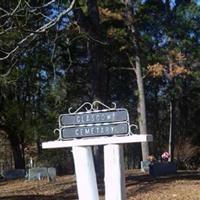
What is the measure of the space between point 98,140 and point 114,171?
0.49m

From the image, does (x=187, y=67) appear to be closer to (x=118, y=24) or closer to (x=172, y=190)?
(x=118, y=24)

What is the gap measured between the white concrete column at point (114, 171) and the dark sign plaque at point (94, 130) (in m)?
0.22

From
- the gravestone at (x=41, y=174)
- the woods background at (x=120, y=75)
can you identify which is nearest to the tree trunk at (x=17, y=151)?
the woods background at (x=120, y=75)

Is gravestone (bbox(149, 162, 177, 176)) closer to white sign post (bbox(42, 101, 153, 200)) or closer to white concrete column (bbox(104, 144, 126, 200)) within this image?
white sign post (bbox(42, 101, 153, 200))

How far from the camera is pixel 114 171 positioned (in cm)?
870

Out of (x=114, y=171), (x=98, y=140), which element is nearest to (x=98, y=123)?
(x=98, y=140)

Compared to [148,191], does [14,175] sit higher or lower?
higher

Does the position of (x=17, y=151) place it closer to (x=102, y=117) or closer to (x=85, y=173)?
(x=85, y=173)

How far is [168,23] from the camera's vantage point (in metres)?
38.3

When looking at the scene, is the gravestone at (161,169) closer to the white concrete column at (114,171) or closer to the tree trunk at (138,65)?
the tree trunk at (138,65)

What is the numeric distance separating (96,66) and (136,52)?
47.9 feet

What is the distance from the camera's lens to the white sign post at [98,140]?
336 inches

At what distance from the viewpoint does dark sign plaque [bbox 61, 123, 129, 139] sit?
8.52 metres

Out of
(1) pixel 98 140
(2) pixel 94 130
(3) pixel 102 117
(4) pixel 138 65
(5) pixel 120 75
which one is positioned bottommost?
(1) pixel 98 140
